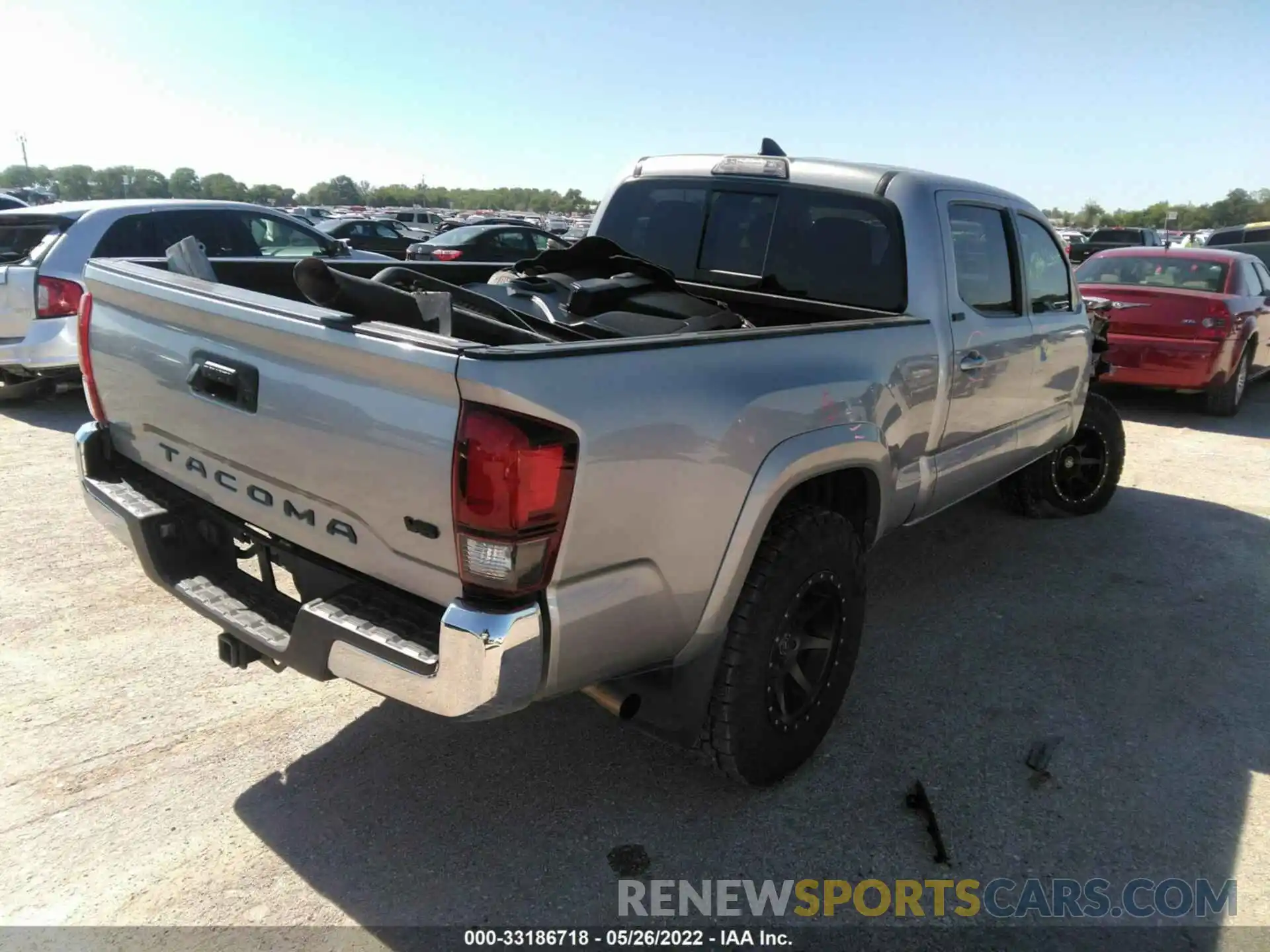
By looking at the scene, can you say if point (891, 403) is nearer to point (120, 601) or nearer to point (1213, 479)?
point (120, 601)

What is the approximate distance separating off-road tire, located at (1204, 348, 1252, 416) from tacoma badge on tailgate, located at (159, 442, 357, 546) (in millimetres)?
8958

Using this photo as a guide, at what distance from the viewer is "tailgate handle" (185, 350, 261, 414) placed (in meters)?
2.32

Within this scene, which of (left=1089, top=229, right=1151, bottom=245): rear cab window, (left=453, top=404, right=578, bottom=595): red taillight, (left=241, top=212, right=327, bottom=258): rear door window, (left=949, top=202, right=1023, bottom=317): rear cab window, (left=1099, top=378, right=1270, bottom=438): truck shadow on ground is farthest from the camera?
(left=1089, top=229, right=1151, bottom=245): rear cab window

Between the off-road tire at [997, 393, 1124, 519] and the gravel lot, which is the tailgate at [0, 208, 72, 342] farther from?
the off-road tire at [997, 393, 1124, 519]

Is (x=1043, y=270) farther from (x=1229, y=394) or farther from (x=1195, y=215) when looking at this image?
(x=1195, y=215)

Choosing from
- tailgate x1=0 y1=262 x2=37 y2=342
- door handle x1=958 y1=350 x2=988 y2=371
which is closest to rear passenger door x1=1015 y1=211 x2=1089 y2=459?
door handle x1=958 y1=350 x2=988 y2=371

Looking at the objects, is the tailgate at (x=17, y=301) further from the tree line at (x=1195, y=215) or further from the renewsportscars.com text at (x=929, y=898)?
the tree line at (x=1195, y=215)

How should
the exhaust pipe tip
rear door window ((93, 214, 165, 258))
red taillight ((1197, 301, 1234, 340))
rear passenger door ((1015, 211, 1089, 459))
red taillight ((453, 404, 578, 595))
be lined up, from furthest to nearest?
red taillight ((1197, 301, 1234, 340))
rear door window ((93, 214, 165, 258))
rear passenger door ((1015, 211, 1089, 459))
the exhaust pipe tip
red taillight ((453, 404, 578, 595))

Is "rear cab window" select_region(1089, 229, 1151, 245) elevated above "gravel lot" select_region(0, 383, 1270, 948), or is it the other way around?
"rear cab window" select_region(1089, 229, 1151, 245)

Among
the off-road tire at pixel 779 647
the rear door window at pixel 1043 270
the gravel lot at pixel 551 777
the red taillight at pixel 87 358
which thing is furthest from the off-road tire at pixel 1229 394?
the red taillight at pixel 87 358

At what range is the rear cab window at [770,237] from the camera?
11.9ft

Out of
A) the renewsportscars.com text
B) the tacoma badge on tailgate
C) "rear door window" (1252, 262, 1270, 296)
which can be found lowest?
the renewsportscars.com text

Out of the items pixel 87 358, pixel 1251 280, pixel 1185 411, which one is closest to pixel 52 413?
pixel 87 358

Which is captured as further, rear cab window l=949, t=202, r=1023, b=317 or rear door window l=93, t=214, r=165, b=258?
rear door window l=93, t=214, r=165, b=258
